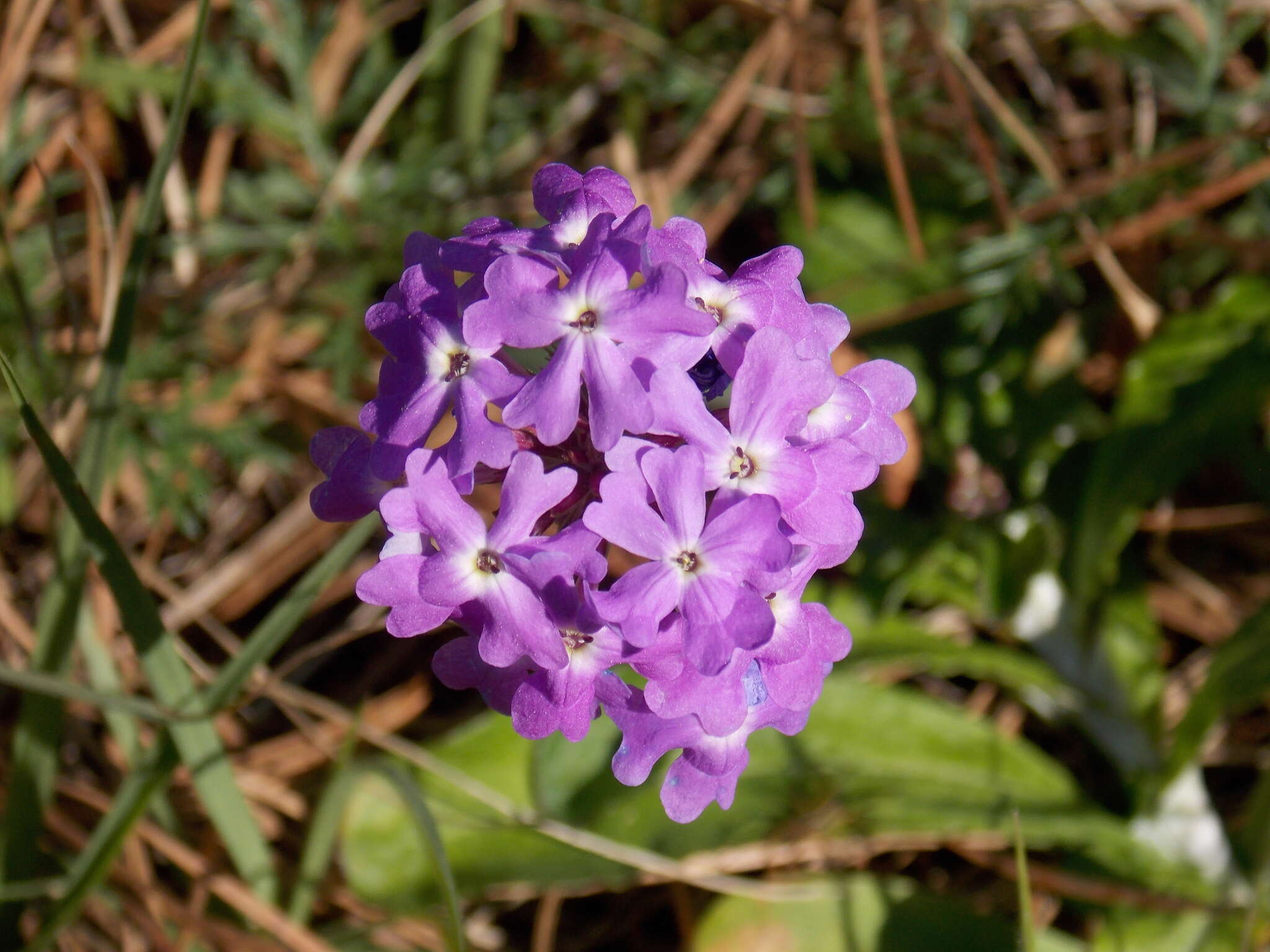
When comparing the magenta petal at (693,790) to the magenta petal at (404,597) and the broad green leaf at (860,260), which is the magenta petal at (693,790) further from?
the broad green leaf at (860,260)

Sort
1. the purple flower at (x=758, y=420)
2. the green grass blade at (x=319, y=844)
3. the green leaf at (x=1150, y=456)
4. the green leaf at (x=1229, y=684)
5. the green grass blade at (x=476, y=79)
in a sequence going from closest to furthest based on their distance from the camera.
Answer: the purple flower at (x=758, y=420), the green grass blade at (x=319, y=844), the green leaf at (x=1229, y=684), the green leaf at (x=1150, y=456), the green grass blade at (x=476, y=79)

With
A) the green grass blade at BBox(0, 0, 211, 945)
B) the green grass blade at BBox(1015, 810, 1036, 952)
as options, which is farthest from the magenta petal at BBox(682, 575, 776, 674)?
the green grass blade at BBox(0, 0, 211, 945)

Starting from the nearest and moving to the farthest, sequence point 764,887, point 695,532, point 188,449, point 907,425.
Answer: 1. point 695,532
2. point 764,887
3. point 188,449
4. point 907,425

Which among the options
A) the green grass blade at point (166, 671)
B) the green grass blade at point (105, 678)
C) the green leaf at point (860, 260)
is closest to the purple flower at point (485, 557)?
the green grass blade at point (166, 671)

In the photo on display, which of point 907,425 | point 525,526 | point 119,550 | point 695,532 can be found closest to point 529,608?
point 525,526

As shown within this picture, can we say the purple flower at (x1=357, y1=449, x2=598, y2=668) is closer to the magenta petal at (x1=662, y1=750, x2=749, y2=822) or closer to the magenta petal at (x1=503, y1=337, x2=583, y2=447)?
the magenta petal at (x1=503, y1=337, x2=583, y2=447)

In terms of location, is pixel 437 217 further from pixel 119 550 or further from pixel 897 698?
pixel 897 698
